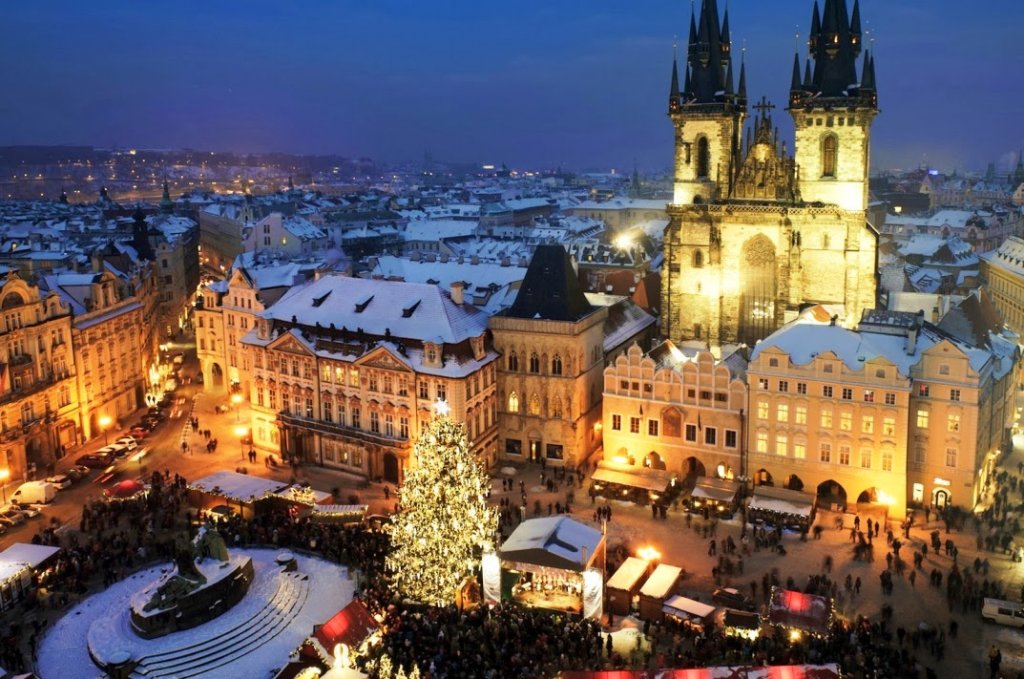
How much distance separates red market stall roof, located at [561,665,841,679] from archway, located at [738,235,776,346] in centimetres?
4671

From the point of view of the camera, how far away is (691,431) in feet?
216

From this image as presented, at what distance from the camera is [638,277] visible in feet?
335

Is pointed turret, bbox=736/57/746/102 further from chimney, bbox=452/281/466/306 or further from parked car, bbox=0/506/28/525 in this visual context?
parked car, bbox=0/506/28/525

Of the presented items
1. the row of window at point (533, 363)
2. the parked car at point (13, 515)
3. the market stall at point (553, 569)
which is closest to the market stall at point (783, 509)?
the market stall at point (553, 569)

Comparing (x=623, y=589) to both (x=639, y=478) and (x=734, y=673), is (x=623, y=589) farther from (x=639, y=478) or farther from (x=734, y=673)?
(x=639, y=478)

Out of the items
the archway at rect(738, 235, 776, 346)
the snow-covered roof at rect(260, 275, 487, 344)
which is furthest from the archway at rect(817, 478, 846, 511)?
the snow-covered roof at rect(260, 275, 487, 344)

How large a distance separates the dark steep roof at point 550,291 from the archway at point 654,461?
438 inches

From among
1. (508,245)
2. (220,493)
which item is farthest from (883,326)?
(508,245)

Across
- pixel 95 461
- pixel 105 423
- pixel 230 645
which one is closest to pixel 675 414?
pixel 230 645

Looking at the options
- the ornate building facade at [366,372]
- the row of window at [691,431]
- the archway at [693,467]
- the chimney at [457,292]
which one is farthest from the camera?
the chimney at [457,292]

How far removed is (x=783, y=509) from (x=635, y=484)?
9660 millimetres

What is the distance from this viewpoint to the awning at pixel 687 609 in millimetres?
44969

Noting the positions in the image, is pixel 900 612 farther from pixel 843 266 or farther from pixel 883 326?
pixel 843 266

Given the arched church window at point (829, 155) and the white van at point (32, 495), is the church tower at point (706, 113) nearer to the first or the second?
the arched church window at point (829, 155)
